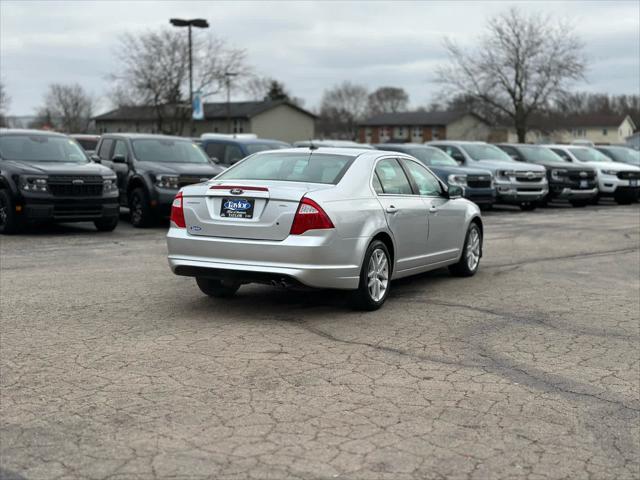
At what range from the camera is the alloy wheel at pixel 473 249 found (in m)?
10.8

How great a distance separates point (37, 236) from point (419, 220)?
26.3 feet

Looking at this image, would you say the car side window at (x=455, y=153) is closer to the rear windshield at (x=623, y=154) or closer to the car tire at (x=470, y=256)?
the rear windshield at (x=623, y=154)

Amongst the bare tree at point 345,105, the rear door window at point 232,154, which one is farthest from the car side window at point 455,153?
the bare tree at point 345,105

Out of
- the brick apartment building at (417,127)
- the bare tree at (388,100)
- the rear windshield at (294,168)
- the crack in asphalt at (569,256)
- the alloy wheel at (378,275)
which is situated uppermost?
the bare tree at (388,100)

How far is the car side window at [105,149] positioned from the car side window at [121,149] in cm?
26

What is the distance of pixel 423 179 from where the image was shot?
984cm

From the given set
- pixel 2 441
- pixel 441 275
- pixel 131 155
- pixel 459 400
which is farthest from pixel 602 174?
pixel 2 441

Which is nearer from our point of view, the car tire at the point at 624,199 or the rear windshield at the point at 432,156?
the rear windshield at the point at 432,156

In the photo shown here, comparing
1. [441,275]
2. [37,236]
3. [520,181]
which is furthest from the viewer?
[520,181]

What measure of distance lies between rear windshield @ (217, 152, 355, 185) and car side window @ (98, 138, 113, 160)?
10014 millimetres

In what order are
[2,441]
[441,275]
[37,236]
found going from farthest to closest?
1. [37,236]
2. [441,275]
3. [2,441]

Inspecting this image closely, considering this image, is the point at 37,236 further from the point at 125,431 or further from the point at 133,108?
the point at 133,108

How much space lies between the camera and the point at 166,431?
187 inches

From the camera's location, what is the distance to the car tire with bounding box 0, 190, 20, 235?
568 inches
